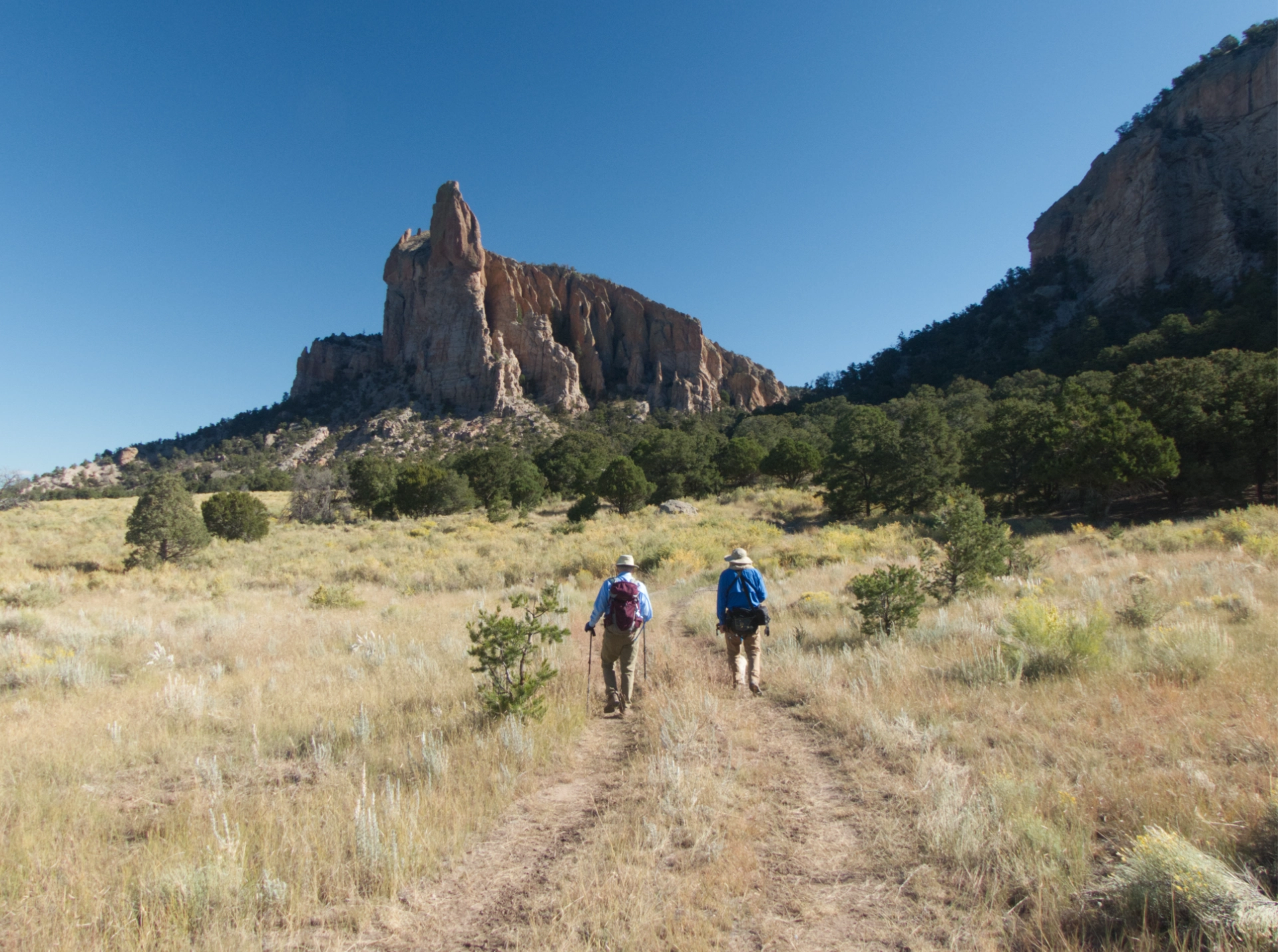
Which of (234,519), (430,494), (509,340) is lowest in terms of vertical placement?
(234,519)

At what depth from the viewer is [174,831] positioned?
3.17 m

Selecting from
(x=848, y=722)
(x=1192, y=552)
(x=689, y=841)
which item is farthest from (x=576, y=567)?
(x=1192, y=552)

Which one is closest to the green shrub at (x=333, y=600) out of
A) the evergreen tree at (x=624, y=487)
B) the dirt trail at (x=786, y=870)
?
the dirt trail at (x=786, y=870)

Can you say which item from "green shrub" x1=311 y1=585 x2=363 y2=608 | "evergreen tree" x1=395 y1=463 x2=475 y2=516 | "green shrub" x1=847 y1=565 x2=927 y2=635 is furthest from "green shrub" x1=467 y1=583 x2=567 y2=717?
"evergreen tree" x1=395 y1=463 x2=475 y2=516

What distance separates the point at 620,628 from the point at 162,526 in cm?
1849

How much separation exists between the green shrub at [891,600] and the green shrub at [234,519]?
83.4 ft

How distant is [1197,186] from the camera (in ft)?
221

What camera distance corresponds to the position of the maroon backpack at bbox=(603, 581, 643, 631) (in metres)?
5.45

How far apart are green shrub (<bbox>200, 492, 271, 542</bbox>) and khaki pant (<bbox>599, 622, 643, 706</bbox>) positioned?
24000 mm

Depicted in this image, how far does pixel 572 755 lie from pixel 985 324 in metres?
93.3

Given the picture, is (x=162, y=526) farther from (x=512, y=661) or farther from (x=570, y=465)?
(x=570, y=465)

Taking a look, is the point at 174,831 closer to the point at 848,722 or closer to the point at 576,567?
the point at 848,722

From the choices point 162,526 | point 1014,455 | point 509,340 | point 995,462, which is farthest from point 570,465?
point 509,340

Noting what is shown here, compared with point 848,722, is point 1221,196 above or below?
above
